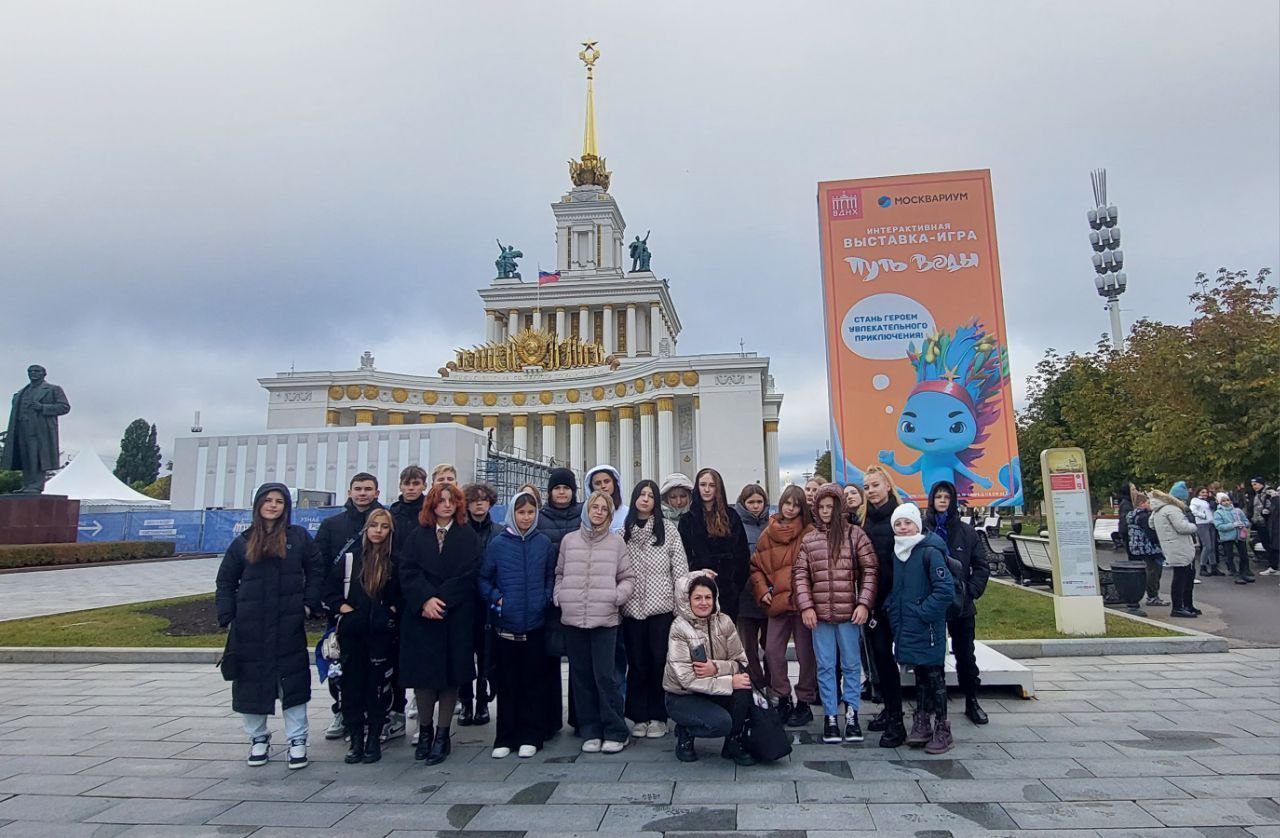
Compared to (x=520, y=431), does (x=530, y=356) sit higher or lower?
higher

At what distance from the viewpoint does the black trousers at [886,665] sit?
4695 millimetres

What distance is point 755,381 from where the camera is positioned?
134 ft

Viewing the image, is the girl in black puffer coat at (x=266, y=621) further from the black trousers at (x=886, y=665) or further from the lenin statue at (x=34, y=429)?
the lenin statue at (x=34, y=429)

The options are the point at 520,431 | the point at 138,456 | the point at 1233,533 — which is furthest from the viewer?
the point at 138,456

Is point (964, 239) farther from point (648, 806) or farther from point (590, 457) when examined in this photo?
point (590, 457)

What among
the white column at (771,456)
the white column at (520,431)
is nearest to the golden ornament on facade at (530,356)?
the white column at (520,431)

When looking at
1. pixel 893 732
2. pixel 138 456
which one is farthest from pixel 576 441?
pixel 138 456

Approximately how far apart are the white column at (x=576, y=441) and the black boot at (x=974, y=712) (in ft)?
132

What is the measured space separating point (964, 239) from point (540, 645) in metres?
7.13

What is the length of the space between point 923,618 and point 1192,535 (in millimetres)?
6445

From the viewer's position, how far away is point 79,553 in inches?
782

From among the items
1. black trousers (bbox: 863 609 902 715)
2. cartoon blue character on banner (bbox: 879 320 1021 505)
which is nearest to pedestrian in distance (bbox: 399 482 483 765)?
black trousers (bbox: 863 609 902 715)

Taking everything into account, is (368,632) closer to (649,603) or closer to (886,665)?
(649,603)

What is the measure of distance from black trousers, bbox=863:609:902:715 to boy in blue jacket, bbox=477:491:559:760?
2165mm
